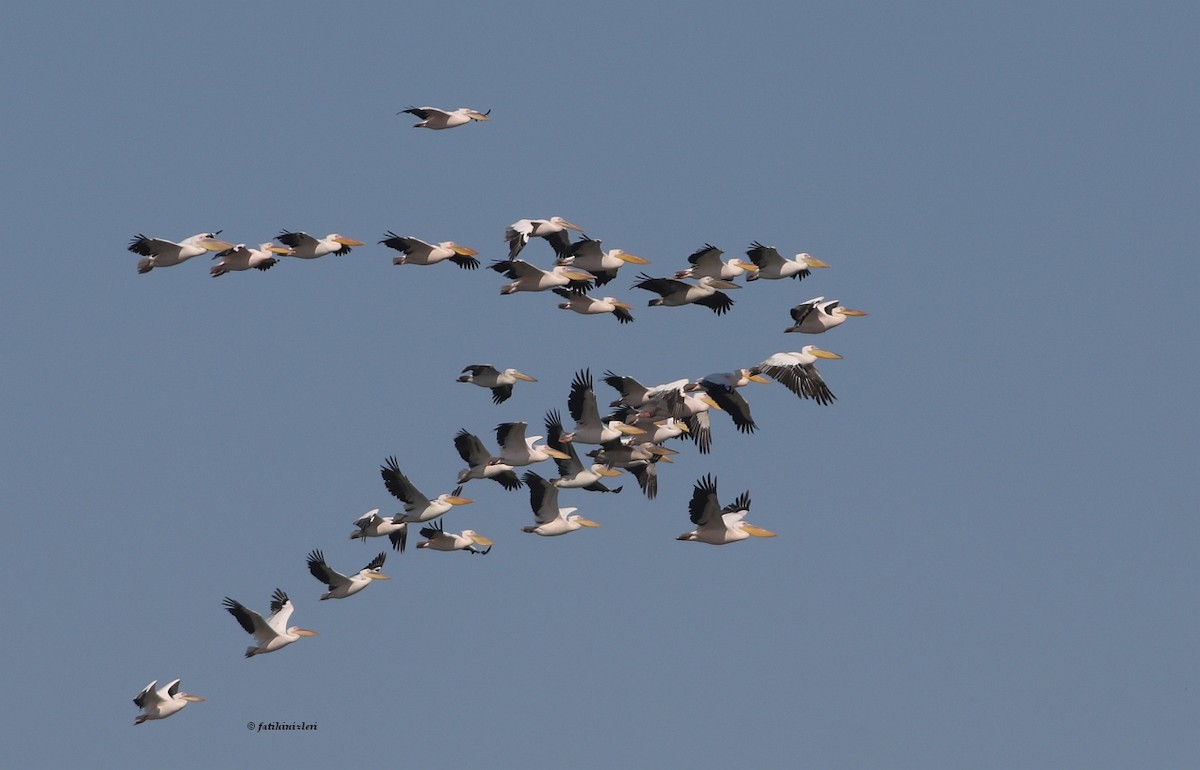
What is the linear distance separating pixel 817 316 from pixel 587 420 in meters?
3.54

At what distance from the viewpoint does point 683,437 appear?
3819cm

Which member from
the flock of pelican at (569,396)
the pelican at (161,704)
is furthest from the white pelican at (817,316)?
the pelican at (161,704)

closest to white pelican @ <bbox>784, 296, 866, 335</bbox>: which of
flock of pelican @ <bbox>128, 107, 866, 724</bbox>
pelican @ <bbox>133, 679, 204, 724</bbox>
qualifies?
flock of pelican @ <bbox>128, 107, 866, 724</bbox>

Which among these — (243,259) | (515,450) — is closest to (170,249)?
(243,259)

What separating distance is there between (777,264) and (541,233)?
3.43 metres

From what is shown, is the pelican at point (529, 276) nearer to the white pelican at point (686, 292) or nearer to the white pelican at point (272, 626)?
the white pelican at point (686, 292)

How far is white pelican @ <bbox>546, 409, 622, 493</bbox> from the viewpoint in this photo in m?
38.8

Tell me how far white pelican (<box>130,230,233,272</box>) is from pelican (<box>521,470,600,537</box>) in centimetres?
561

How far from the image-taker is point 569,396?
37438 millimetres

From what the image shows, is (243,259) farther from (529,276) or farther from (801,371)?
(801,371)

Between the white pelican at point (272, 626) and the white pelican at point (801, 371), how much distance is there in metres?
7.53

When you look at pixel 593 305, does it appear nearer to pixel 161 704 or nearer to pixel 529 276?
pixel 529 276

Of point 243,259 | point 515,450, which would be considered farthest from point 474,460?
point 243,259

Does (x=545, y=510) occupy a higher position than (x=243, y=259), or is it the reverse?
(x=243, y=259)
